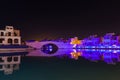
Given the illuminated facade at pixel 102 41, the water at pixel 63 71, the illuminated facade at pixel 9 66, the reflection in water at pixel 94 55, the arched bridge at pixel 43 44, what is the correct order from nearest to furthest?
the water at pixel 63 71, the illuminated facade at pixel 9 66, the reflection in water at pixel 94 55, the arched bridge at pixel 43 44, the illuminated facade at pixel 102 41

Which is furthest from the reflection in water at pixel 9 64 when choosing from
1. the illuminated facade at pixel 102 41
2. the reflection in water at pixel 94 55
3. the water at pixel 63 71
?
the illuminated facade at pixel 102 41

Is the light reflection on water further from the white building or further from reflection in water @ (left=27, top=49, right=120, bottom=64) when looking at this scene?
the white building

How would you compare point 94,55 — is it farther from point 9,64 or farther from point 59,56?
point 9,64

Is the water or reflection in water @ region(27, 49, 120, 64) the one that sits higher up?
reflection in water @ region(27, 49, 120, 64)

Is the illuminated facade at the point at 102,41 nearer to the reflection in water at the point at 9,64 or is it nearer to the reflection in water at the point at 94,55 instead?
the reflection in water at the point at 94,55

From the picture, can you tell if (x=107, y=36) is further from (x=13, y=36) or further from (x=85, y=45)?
(x=13, y=36)

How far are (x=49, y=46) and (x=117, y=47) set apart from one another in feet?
19.9

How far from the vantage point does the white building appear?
74.8 feet

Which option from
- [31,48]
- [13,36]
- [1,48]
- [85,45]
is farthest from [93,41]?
[1,48]

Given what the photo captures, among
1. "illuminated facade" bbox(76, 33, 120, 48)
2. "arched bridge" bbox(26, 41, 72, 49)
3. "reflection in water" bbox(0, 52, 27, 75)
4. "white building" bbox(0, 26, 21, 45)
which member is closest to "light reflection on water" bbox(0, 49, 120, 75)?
"reflection in water" bbox(0, 52, 27, 75)

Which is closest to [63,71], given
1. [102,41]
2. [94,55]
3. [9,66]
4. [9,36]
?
[9,66]

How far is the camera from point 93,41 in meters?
26.9

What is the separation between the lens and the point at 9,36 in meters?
23.2

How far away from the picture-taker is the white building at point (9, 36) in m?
22.8
